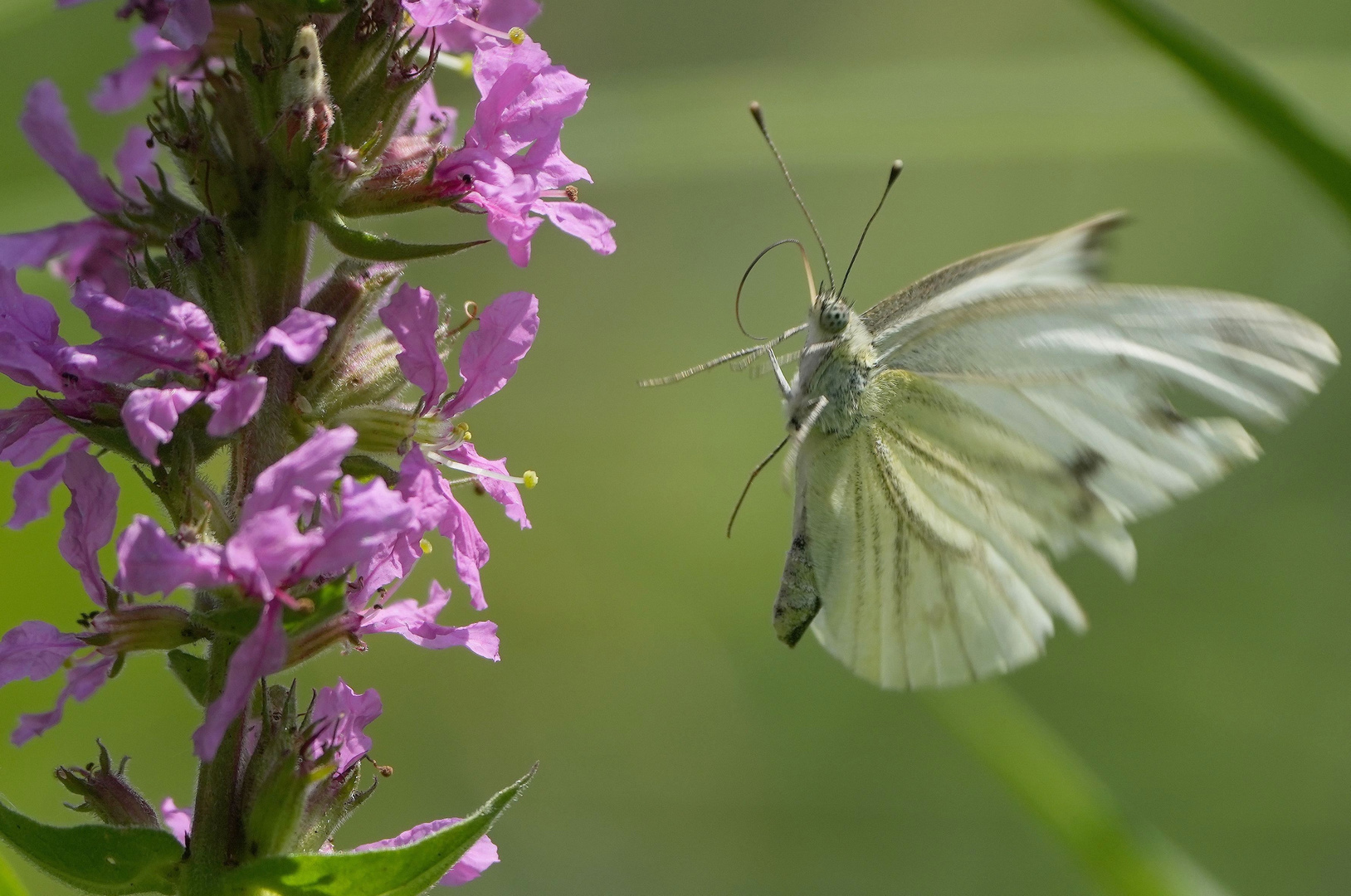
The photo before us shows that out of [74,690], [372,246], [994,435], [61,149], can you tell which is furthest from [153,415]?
[994,435]

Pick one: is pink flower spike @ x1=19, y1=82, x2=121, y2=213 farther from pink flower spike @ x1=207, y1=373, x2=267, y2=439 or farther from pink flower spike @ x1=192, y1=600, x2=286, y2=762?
pink flower spike @ x1=192, y1=600, x2=286, y2=762

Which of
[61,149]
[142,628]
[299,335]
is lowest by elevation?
[142,628]

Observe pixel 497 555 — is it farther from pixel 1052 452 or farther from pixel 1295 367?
pixel 1295 367

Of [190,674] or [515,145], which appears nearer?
[190,674]

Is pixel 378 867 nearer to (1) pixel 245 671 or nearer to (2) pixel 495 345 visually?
(1) pixel 245 671

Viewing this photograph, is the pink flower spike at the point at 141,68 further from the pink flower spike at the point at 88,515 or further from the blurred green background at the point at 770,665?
the blurred green background at the point at 770,665

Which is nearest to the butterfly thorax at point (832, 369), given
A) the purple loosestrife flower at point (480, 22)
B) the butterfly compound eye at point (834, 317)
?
the butterfly compound eye at point (834, 317)
